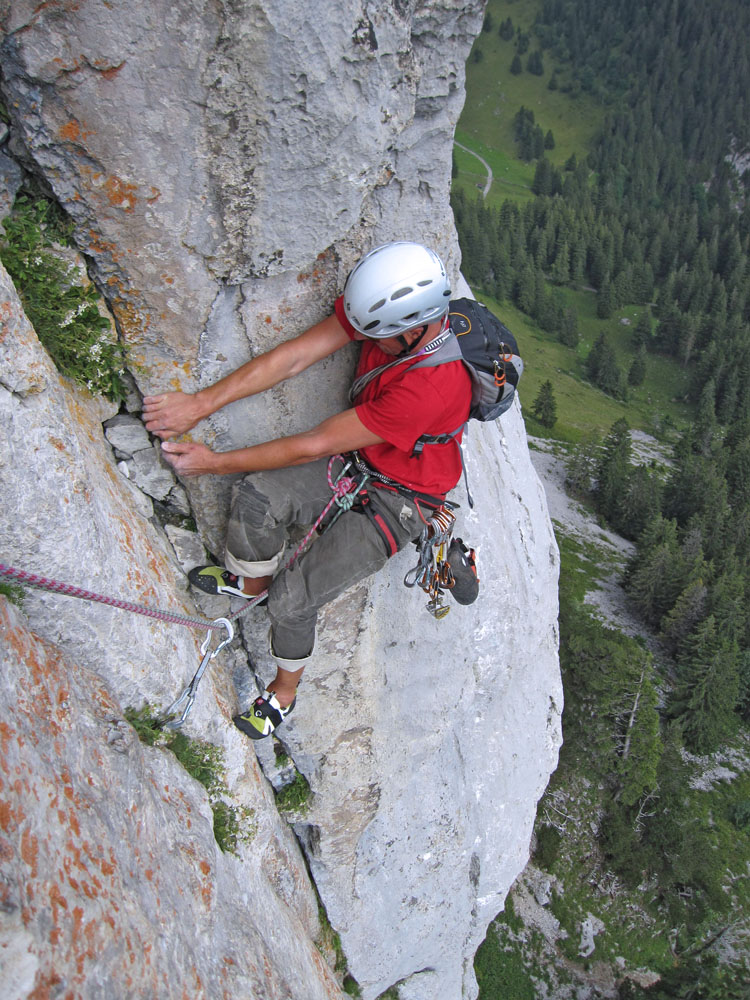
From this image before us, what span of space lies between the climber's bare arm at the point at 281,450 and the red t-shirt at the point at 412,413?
0.48ft

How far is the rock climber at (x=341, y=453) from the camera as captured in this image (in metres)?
5.54

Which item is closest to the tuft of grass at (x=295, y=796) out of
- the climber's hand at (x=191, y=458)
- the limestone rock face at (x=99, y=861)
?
the limestone rock face at (x=99, y=861)

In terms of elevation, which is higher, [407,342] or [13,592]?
[407,342]

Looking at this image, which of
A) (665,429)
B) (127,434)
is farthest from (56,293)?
(665,429)

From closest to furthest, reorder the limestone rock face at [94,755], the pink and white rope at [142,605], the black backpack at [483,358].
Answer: the limestone rock face at [94,755] < the pink and white rope at [142,605] < the black backpack at [483,358]

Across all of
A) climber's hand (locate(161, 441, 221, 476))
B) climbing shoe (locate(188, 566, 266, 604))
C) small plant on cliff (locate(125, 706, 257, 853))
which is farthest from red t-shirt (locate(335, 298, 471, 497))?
small plant on cliff (locate(125, 706, 257, 853))

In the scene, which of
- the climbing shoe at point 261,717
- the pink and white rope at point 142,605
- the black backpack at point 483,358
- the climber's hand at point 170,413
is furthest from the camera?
the climbing shoe at point 261,717

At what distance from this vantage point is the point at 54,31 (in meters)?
4.31

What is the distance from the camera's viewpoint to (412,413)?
5590 millimetres

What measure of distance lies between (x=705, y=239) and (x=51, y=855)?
13803 centimetres

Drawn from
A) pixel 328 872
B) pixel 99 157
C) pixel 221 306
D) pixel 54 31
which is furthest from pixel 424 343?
pixel 328 872

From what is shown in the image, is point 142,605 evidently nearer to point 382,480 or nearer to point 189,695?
point 189,695

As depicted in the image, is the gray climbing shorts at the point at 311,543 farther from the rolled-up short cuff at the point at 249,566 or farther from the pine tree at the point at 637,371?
the pine tree at the point at 637,371

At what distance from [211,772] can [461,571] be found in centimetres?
307
